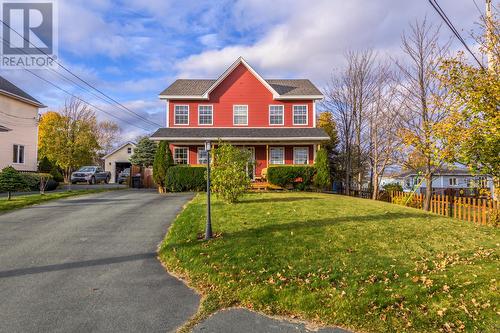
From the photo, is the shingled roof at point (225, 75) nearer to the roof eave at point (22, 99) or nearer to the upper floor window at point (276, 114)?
the upper floor window at point (276, 114)

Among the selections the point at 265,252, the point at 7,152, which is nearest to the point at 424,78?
the point at 265,252

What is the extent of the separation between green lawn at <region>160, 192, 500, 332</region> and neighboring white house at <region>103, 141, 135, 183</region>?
147 ft

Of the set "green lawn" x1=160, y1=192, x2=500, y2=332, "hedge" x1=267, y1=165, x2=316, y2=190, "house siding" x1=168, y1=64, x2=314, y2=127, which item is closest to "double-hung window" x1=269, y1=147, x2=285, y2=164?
"house siding" x1=168, y1=64, x2=314, y2=127

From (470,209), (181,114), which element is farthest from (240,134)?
(470,209)

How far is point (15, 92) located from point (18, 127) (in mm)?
2660

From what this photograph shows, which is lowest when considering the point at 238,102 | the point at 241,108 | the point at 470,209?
the point at 470,209

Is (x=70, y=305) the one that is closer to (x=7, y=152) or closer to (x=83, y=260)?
(x=83, y=260)

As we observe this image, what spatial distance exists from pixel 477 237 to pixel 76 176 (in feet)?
108

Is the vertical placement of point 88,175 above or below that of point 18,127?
below

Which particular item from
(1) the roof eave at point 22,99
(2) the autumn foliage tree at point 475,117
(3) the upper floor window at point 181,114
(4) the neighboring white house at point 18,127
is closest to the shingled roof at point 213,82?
(3) the upper floor window at point 181,114

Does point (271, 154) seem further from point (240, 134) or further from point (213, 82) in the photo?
point (213, 82)

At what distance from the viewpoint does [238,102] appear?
24.8 metres

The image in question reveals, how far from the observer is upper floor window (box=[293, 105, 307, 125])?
24844 millimetres

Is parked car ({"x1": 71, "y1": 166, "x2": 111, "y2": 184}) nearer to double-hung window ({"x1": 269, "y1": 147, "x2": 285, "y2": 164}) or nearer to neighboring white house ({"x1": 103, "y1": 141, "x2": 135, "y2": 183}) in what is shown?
neighboring white house ({"x1": 103, "y1": 141, "x2": 135, "y2": 183})
